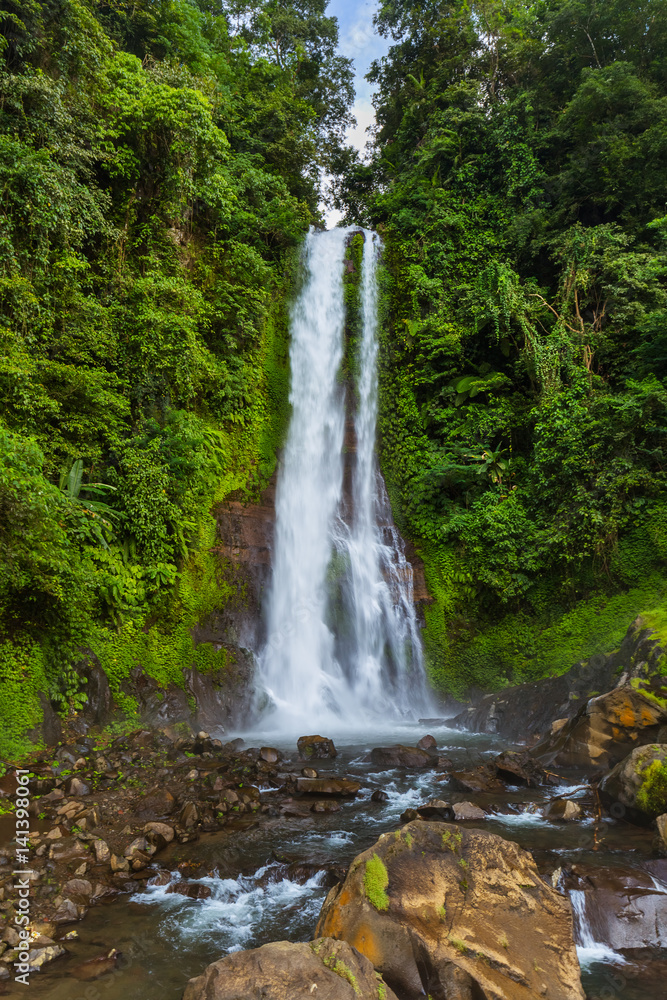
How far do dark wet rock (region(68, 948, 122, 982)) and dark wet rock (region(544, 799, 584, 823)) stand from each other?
158 inches

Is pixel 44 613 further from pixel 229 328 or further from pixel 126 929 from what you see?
pixel 229 328

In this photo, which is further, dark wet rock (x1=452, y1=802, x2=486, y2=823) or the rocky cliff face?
the rocky cliff face

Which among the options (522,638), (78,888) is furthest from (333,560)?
(78,888)

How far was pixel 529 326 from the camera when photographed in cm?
1228

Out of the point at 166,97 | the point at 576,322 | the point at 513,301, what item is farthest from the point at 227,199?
the point at 576,322

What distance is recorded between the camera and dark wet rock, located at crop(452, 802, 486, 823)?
5340mm

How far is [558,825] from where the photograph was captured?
16.8 ft

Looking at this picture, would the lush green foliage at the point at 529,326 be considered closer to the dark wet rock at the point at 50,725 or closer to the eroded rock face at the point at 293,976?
the dark wet rock at the point at 50,725

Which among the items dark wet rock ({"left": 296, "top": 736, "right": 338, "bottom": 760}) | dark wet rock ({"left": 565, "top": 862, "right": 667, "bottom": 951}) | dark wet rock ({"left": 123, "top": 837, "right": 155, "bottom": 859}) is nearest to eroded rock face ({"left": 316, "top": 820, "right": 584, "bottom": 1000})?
dark wet rock ({"left": 565, "top": 862, "right": 667, "bottom": 951})

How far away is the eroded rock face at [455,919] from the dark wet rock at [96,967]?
1.39 meters

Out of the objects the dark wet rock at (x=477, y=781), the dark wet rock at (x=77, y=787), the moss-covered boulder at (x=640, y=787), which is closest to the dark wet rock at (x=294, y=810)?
the dark wet rock at (x=477, y=781)

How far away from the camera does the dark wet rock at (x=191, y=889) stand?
4.29m

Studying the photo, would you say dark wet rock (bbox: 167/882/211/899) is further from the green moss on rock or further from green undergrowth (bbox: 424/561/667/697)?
green undergrowth (bbox: 424/561/667/697)

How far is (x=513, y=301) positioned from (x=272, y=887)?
12.2 meters
